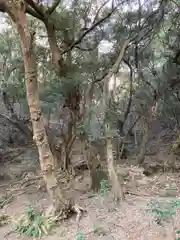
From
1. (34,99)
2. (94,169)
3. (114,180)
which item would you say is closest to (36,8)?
(34,99)

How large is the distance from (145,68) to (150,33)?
3.93 feet

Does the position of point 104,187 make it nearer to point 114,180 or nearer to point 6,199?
point 114,180

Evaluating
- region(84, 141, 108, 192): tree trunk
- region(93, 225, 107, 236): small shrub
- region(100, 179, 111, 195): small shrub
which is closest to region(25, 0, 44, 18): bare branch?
region(84, 141, 108, 192): tree trunk

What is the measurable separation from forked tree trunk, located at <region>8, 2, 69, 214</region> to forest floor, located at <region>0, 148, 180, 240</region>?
1.41 ft

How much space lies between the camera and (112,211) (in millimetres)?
4098

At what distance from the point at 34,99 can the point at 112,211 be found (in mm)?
1922

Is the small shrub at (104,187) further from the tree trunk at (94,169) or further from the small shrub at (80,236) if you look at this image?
the small shrub at (80,236)

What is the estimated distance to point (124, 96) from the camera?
938 cm

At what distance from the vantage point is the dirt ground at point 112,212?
3.43m

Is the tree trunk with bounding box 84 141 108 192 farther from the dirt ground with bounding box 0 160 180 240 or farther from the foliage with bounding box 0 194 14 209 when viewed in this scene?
the foliage with bounding box 0 194 14 209

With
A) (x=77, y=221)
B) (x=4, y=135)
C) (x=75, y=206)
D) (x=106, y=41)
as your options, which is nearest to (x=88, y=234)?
(x=77, y=221)

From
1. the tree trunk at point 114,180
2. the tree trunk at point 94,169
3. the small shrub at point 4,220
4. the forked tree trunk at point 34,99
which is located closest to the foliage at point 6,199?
the small shrub at point 4,220

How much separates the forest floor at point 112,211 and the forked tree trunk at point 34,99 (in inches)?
16.9

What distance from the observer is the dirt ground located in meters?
3.43
